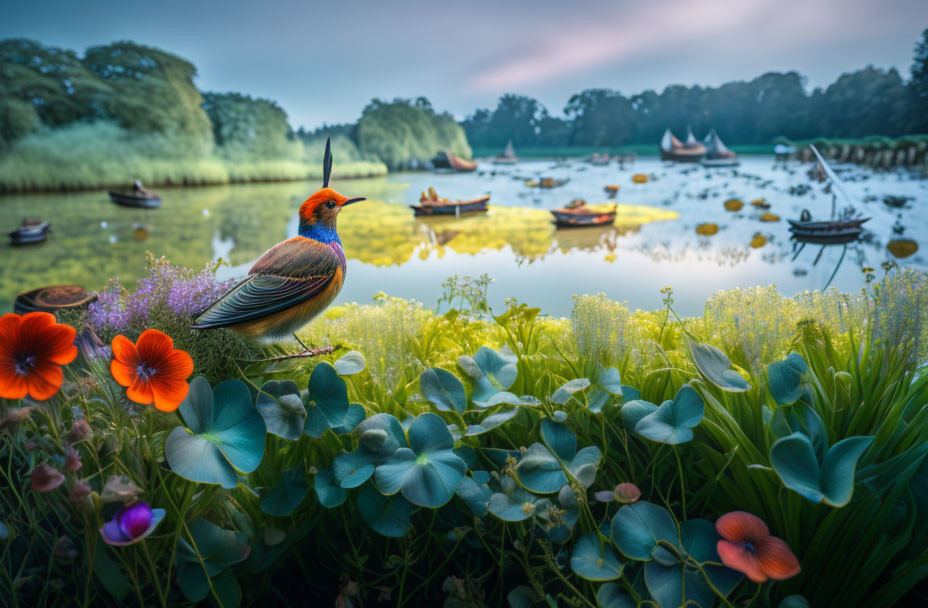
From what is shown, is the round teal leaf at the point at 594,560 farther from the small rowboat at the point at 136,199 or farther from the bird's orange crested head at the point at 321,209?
the small rowboat at the point at 136,199

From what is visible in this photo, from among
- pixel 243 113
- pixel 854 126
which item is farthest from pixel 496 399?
pixel 243 113

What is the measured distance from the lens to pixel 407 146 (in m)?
3.41

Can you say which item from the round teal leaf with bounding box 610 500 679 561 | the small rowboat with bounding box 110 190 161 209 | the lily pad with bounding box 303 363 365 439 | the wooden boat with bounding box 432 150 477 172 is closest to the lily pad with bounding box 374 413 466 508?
the lily pad with bounding box 303 363 365 439

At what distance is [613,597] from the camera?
0.69 metres

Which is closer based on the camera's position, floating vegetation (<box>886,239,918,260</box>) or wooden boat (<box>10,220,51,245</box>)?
floating vegetation (<box>886,239,918,260</box>)

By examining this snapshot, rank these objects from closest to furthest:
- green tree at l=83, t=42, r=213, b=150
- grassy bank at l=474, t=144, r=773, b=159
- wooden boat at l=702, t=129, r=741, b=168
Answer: wooden boat at l=702, t=129, r=741, b=168 < grassy bank at l=474, t=144, r=773, b=159 < green tree at l=83, t=42, r=213, b=150

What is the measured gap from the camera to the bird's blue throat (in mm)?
963

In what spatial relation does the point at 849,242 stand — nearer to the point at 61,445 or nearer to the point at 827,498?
the point at 827,498

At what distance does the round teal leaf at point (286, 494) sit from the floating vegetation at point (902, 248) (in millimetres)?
2713

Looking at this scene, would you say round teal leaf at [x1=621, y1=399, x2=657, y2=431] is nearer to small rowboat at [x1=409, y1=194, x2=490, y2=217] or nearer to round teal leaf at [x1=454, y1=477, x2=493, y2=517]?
round teal leaf at [x1=454, y1=477, x2=493, y2=517]

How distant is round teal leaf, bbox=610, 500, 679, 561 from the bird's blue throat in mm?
669

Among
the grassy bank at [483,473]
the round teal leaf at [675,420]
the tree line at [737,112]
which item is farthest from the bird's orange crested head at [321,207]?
the tree line at [737,112]

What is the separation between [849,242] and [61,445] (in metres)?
2.83

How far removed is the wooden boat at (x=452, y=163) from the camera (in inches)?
129
